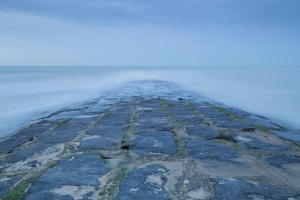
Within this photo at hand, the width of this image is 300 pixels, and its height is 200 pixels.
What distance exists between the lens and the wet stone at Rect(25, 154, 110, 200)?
2.36 m

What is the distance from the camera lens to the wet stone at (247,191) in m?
2.25

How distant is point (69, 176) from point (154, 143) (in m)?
1.27

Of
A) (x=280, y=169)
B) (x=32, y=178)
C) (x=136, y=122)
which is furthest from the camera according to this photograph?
(x=136, y=122)

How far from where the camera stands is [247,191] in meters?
2.34

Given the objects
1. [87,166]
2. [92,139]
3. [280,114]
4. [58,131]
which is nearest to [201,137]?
[92,139]

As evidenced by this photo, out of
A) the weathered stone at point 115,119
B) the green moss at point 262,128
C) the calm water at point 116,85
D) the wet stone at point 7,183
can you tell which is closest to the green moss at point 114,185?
the wet stone at point 7,183

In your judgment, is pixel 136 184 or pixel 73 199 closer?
pixel 73 199

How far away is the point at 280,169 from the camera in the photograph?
286 centimetres

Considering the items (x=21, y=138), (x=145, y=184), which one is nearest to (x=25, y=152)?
(x=21, y=138)

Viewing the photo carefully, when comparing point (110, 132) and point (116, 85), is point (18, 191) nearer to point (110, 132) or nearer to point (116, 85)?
point (110, 132)

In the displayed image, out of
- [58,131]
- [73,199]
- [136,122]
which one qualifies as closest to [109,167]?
[73,199]

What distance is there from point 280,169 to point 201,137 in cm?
131

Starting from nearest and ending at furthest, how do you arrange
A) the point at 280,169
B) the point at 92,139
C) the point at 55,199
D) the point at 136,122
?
the point at 55,199, the point at 280,169, the point at 92,139, the point at 136,122

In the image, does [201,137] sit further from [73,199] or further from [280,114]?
[280,114]
